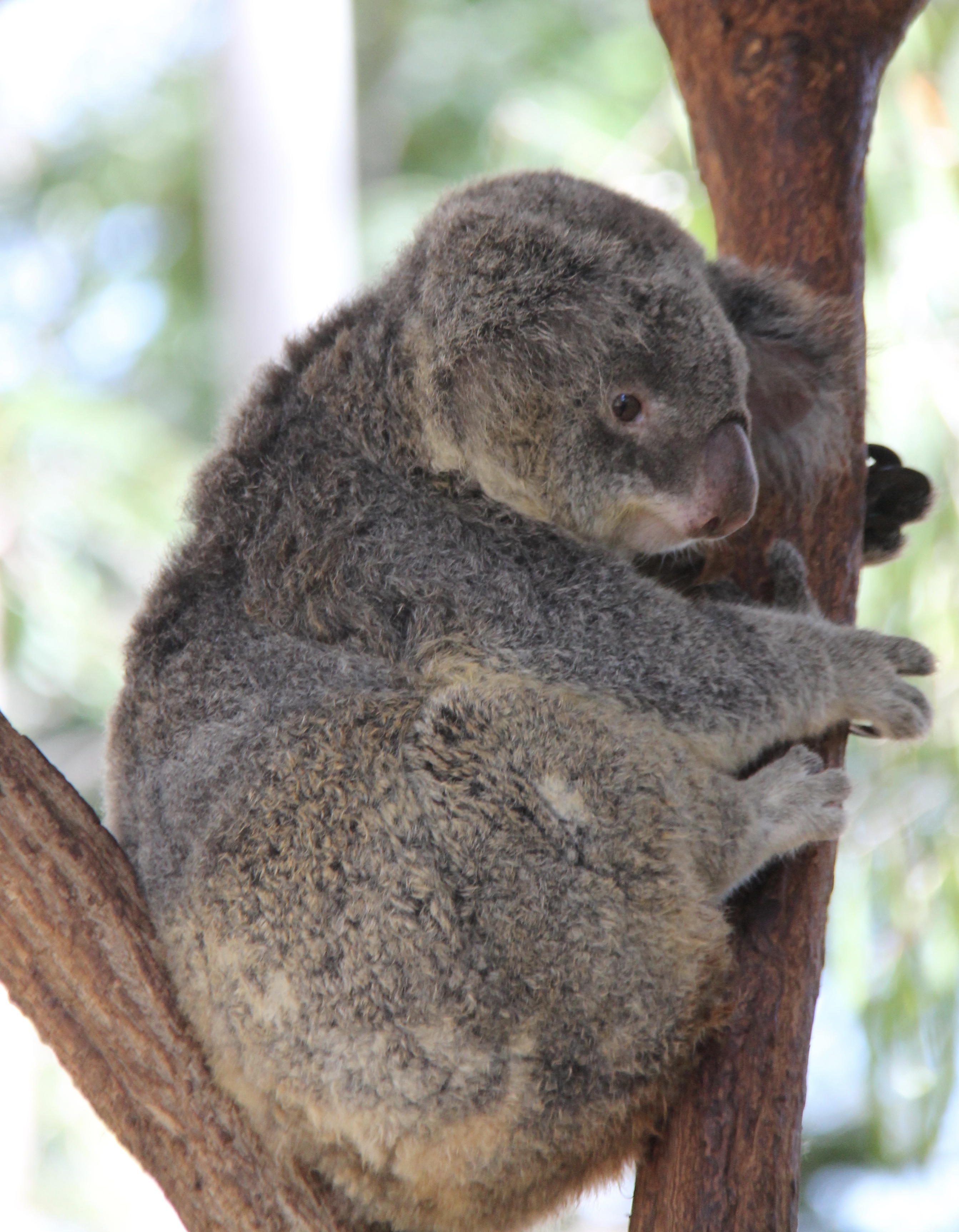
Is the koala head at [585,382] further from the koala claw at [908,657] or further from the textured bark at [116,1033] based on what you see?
the textured bark at [116,1033]

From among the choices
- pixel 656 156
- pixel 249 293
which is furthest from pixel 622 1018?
pixel 249 293

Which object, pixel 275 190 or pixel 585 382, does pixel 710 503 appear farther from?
pixel 275 190

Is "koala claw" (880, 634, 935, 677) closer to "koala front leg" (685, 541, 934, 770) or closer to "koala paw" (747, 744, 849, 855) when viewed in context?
"koala front leg" (685, 541, 934, 770)

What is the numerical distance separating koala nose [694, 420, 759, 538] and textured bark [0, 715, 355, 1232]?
1136 mm

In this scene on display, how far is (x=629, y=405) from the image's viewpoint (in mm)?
2135

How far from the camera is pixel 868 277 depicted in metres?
4.13

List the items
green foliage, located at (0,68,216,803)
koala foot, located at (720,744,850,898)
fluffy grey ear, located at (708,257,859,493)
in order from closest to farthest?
koala foot, located at (720,744,850,898)
fluffy grey ear, located at (708,257,859,493)
green foliage, located at (0,68,216,803)

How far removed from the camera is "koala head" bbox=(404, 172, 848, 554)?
2113 millimetres

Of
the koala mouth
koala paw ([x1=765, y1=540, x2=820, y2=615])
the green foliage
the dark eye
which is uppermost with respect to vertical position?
the green foliage

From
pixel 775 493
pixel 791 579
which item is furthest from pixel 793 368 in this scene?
pixel 791 579

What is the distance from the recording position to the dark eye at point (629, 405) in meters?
2.13

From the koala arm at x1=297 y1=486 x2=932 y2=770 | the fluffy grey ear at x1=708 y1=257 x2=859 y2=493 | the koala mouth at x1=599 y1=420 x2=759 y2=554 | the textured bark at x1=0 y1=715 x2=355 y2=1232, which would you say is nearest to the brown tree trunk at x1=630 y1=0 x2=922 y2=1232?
the fluffy grey ear at x1=708 y1=257 x2=859 y2=493

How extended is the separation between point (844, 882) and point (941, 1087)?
110 cm

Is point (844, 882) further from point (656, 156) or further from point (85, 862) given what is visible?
point (85, 862)
